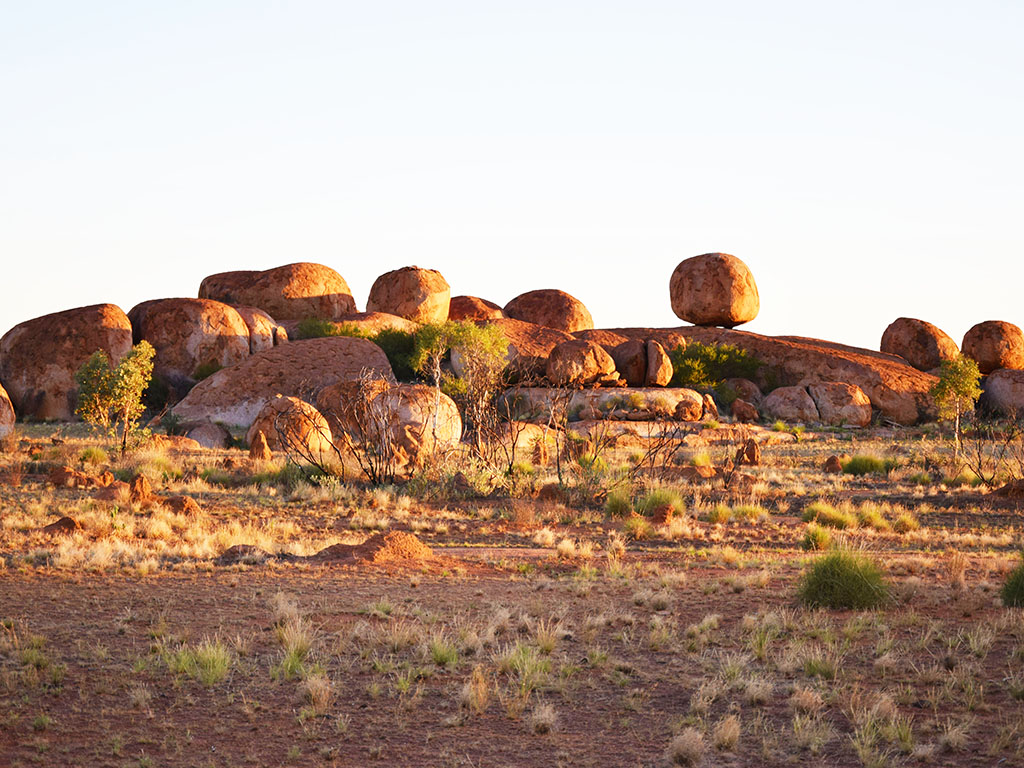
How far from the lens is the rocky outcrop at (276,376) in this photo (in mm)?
34312

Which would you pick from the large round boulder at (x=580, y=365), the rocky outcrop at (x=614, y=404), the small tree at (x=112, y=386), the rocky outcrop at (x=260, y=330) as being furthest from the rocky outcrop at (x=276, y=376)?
the small tree at (x=112, y=386)

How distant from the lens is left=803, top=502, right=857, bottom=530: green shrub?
17.1m

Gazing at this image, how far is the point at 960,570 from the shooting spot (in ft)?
40.3

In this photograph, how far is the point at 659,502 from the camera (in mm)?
18359

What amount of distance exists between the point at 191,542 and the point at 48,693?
655cm

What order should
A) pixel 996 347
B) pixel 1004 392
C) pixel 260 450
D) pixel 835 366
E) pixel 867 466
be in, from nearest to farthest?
1. pixel 260 450
2. pixel 867 466
3. pixel 835 366
4. pixel 1004 392
5. pixel 996 347

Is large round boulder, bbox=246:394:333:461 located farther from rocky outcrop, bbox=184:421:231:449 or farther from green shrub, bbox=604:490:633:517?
green shrub, bbox=604:490:633:517

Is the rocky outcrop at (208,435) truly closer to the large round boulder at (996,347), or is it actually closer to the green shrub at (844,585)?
the green shrub at (844,585)

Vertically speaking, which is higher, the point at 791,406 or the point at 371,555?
the point at 791,406

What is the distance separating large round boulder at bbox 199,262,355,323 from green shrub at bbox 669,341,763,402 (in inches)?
585

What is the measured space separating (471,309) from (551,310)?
4065 millimetres

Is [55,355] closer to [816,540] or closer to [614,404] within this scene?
[614,404]

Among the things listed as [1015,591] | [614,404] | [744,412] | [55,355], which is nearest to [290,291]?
[55,355]

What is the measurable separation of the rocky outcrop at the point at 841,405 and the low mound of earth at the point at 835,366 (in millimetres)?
1208
